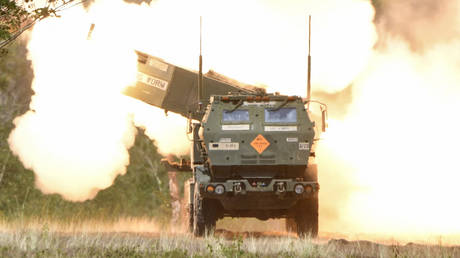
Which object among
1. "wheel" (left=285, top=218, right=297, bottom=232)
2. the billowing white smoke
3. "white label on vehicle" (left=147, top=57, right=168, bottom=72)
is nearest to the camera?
"wheel" (left=285, top=218, right=297, bottom=232)

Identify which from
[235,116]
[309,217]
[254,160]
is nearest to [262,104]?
[235,116]

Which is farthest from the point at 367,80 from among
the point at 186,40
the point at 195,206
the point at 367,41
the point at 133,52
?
the point at 195,206

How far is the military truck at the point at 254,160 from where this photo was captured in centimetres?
1906

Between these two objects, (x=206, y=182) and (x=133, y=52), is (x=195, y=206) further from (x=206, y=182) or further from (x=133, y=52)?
(x=133, y=52)

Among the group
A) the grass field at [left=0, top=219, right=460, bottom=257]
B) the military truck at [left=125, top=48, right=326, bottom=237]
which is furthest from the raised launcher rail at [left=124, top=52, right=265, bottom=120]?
the grass field at [left=0, top=219, right=460, bottom=257]

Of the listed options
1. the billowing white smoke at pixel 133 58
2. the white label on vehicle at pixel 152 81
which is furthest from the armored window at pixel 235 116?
the billowing white smoke at pixel 133 58

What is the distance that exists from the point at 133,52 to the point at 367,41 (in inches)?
314

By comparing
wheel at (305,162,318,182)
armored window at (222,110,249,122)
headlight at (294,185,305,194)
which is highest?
armored window at (222,110,249,122)

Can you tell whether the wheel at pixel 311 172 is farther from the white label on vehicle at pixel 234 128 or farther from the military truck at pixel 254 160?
the white label on vehicle at pixel 234 128

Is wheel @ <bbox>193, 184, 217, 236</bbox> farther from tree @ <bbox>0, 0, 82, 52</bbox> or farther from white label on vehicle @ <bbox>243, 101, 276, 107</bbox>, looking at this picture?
tree @ <bbox>0, 0, 82, 52</bbox>

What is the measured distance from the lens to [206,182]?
1912cm

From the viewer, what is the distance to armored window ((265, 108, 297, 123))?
19297 millimetres

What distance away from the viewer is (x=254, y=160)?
62.7ft

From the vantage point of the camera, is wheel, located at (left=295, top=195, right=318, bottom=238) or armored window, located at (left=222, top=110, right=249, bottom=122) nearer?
armored window, located at (left=222, top=110, right=249, bottom=122)
